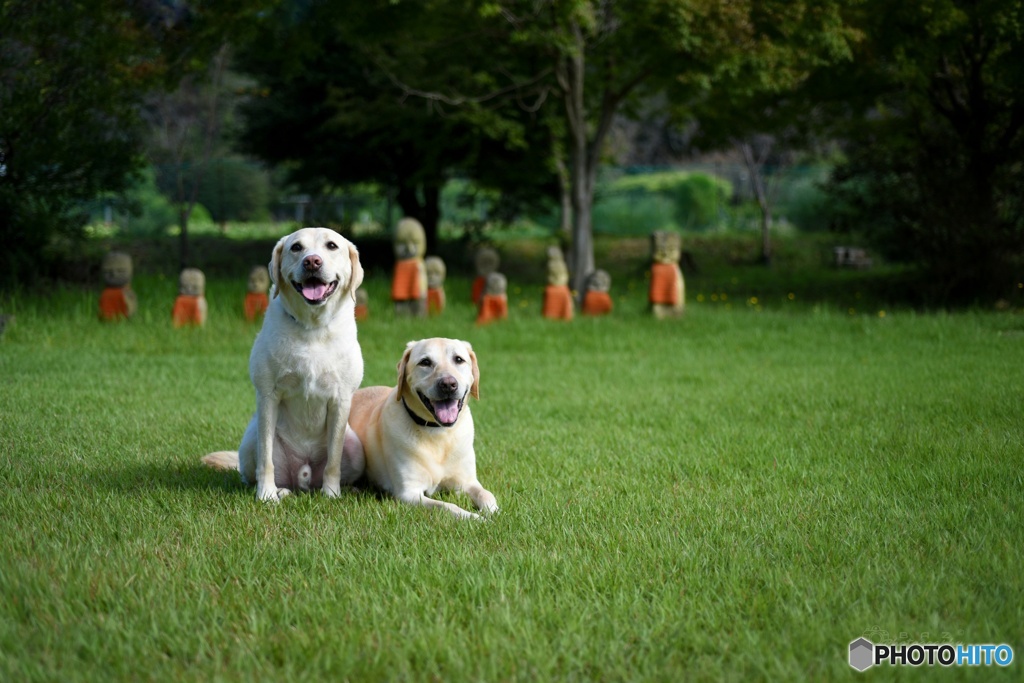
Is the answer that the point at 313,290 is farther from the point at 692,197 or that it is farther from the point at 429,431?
the point at 692,197

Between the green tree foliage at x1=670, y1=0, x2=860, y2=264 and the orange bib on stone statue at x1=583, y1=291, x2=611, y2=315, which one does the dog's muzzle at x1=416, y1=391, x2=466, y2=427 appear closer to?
the orange bib on stone statue at x1=583, y1=291, x2=611, y2=315

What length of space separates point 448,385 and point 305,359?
2.42 feet

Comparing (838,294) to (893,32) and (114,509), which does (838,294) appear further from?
(114,509)

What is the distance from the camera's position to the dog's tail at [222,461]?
19.4 ft

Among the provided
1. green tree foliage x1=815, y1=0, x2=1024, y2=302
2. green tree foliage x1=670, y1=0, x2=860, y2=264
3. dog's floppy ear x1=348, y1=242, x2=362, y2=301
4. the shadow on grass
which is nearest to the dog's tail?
the shadow on grass

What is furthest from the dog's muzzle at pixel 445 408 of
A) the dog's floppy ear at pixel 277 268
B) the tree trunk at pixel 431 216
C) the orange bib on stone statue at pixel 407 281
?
the tree trunk at pixel 431 216

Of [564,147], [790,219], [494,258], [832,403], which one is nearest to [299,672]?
[832,403]

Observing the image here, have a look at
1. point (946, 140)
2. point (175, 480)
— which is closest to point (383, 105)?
point (946, 140)

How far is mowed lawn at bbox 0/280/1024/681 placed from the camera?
10.7 ft

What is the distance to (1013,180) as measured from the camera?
1574 cm

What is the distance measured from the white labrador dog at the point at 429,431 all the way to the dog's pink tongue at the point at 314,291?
1.79 feet

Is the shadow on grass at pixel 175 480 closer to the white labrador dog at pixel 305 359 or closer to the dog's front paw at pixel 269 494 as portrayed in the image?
the dog's front paw at pixel 269 494

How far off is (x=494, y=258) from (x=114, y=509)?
10554 mm
